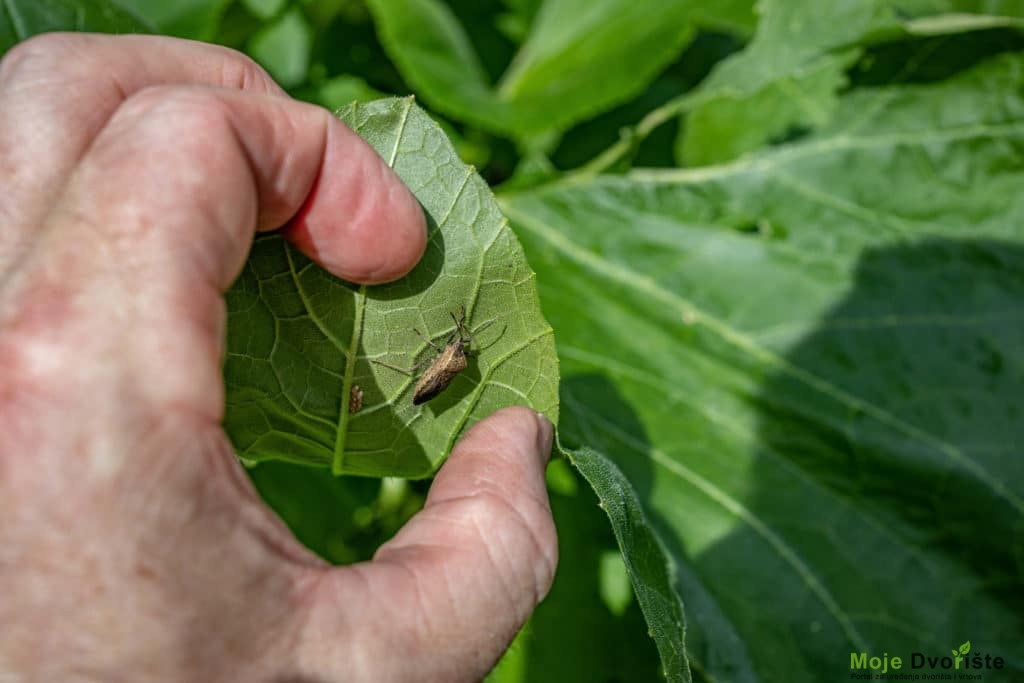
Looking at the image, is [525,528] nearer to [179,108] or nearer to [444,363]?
[444,363]

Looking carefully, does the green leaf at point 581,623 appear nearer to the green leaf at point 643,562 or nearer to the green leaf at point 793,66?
the green leaf at point 643,562

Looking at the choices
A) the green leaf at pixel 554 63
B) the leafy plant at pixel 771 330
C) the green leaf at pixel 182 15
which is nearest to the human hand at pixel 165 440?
the leafy plant at pixel 771 330

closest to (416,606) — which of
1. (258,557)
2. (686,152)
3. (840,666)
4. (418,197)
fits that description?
(258,557)

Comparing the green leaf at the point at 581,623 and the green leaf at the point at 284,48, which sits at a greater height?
the green leaf at the point at 284,48

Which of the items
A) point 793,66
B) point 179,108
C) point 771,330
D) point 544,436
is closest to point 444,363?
point 544,436

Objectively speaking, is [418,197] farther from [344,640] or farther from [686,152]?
[686,152]
